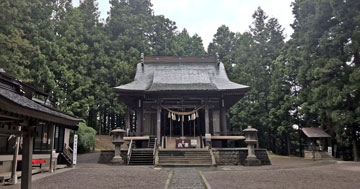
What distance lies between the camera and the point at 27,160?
5805 millimetres

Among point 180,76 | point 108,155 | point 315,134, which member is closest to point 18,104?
point 108,155

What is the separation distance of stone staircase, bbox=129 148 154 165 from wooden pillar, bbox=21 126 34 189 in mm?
10750

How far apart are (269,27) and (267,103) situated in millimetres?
11566

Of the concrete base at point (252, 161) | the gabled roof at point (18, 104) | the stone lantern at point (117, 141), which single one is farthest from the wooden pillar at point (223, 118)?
the gabled roof at point (18, 104)

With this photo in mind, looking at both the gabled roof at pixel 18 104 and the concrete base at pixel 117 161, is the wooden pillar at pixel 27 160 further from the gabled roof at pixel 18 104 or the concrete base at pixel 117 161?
the concrete base at pixel 117 161

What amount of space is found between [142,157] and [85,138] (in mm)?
10737

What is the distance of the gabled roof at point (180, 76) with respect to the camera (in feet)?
64.2

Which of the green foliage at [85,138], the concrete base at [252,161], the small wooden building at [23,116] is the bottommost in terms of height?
the concrete base at [252,161]

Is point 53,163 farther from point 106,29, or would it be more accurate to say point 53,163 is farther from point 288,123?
point 106,29

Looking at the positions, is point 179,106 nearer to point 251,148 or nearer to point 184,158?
point 184,158

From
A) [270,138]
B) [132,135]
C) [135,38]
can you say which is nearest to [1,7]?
[132,135]

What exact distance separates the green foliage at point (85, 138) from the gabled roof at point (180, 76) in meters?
7.40

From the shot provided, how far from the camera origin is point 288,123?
87.6 ft

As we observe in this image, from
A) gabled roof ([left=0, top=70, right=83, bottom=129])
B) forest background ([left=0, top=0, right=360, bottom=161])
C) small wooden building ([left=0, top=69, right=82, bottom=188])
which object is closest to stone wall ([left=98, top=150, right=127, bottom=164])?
forest background ([left=0, top=0, right=360, bottom=161])
